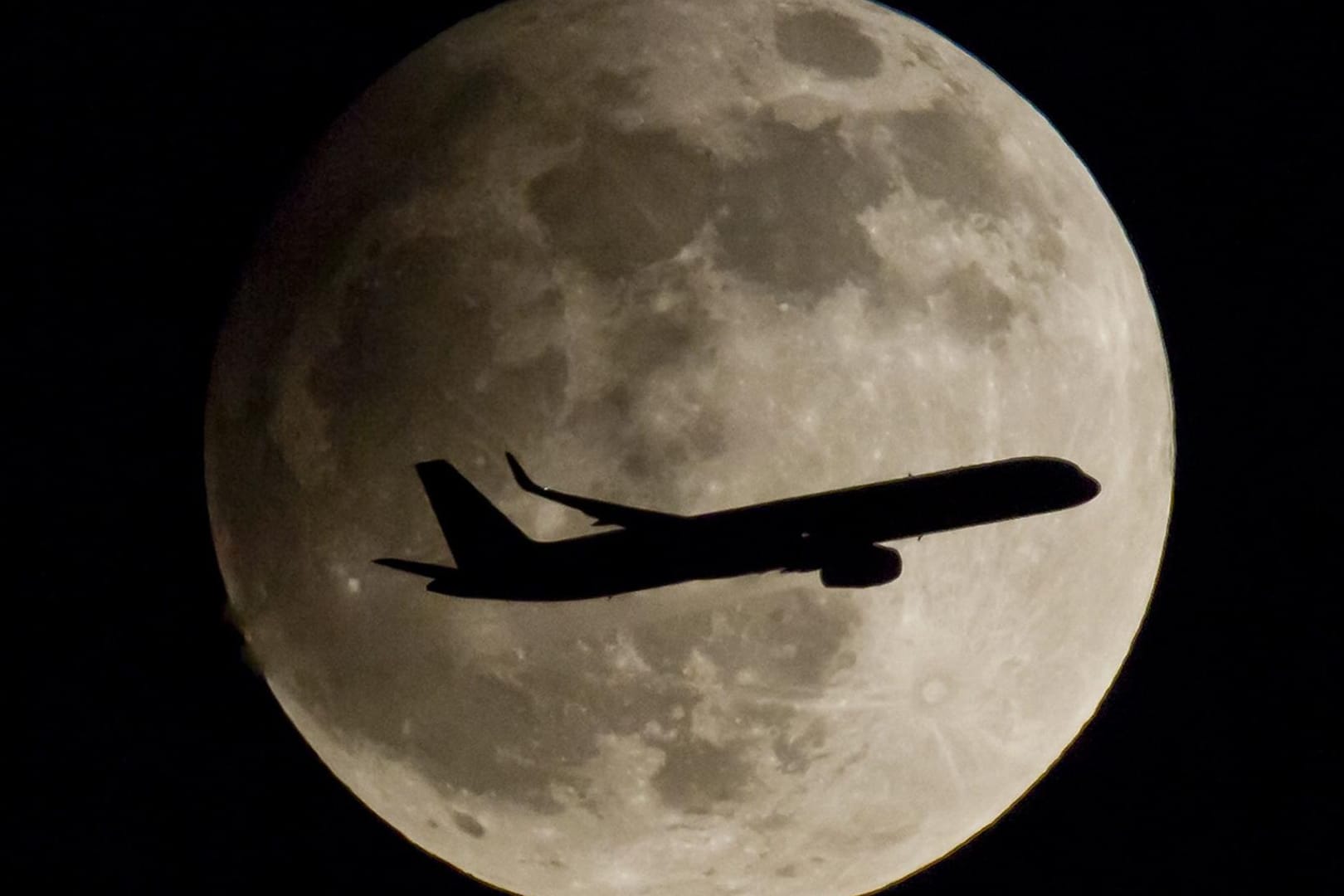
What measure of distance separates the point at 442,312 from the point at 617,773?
90.4 inches

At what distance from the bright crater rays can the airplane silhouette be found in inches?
3.4

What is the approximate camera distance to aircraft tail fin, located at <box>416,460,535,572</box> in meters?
4.75

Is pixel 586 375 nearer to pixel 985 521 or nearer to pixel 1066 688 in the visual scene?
pixel 985 521

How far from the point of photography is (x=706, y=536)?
477 centimetres

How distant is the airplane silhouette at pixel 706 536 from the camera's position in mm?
4766

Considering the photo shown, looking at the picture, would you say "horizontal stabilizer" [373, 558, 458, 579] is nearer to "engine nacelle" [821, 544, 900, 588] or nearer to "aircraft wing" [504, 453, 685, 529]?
"aircraft wing" [504, 453, 685, 529]

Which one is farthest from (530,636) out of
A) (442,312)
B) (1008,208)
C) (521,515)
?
(1008,208)

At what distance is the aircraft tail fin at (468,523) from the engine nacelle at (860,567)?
131 cm

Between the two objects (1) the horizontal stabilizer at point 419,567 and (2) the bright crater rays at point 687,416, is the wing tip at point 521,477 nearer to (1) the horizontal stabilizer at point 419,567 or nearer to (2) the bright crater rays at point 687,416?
(2) the bright crater rays at point 687,416

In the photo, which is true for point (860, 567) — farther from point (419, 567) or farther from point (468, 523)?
point (419, 567)

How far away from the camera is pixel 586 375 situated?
4.90m

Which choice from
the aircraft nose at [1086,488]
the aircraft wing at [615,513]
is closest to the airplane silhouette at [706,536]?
the aircraft wing at [615,513]

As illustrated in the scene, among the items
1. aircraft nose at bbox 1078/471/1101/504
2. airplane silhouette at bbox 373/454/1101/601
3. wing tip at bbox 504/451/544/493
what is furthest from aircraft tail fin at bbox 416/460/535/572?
aircraft nose at bbox 1078/471/1101/504

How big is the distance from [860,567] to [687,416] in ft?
3.29
